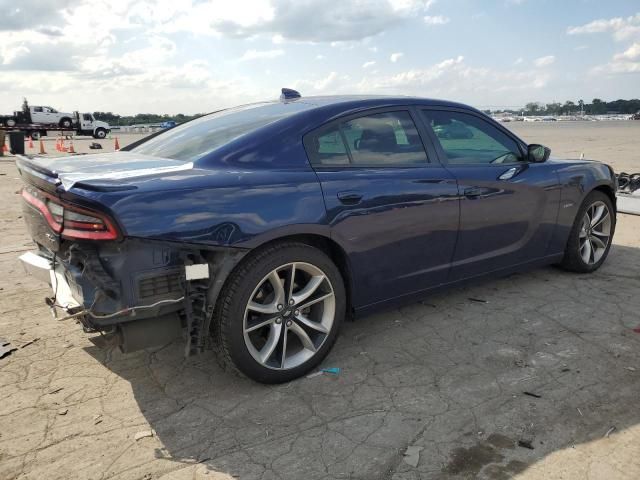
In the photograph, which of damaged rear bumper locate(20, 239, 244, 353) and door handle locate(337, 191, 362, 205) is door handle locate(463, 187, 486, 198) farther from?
damaged rear bumper locate(20, 239, 244, 353)

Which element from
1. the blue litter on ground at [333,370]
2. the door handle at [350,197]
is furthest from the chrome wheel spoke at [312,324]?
the door handle at [350,197]

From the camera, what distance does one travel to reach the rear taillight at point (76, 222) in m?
2.39

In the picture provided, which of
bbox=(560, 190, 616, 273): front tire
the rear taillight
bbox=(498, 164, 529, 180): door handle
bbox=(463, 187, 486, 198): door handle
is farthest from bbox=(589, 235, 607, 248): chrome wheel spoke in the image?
the rear taillight

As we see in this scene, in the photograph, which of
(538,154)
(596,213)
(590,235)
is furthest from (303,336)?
(596,213)

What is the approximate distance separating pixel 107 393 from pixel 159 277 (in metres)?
0.90

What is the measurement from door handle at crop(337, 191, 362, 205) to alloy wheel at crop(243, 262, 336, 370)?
16.8 inches

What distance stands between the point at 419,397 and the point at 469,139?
2008mm

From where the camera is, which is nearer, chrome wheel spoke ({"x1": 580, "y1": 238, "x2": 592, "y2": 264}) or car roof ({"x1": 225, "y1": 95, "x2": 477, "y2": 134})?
car roof ({"x1": 225, "y1": 95, "x2": 477, "y2": 134})

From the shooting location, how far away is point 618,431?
2488 millimetres

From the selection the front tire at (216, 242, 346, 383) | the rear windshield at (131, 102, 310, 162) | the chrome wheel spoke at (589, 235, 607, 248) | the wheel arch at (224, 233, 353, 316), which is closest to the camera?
the front tire at (216, 242, 346, 383)

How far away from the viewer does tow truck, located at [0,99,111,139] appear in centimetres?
3866

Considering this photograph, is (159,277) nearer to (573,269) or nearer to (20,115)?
(573,269)

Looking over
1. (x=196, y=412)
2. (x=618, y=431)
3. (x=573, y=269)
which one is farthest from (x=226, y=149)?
(x=573, y=269)

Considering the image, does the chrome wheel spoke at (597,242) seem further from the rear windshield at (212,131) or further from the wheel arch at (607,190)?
the rear windshield at (212,131)
